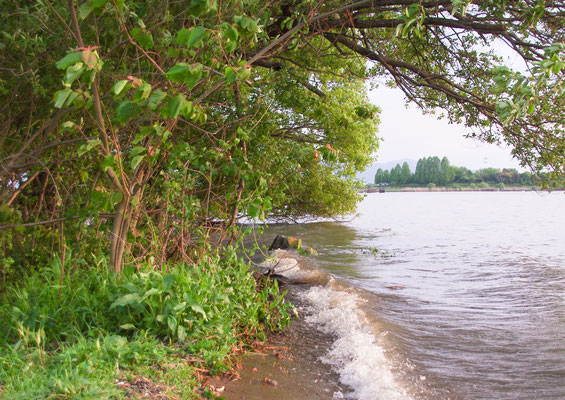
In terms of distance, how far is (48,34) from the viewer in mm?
4309

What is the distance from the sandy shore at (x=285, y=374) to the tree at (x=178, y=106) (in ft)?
4.94

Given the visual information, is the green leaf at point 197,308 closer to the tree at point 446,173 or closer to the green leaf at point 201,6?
the green leaf at point 201,6

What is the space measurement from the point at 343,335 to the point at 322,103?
14.3ft

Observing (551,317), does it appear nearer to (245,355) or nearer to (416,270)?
(416,270)

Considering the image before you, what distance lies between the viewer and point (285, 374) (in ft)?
14.1

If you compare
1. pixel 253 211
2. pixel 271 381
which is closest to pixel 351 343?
pixel 271 381

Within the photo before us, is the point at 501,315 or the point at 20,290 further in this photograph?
the point at 501,315

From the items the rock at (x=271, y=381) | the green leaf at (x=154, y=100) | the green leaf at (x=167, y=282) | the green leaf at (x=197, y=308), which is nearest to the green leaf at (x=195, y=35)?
the green leaf at (x=154, y=100)

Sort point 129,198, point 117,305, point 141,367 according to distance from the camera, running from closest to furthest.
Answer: point 141,367 < point 117,305 < point 129,198

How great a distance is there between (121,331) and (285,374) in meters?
1.65

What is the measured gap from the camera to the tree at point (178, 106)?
10.7ft

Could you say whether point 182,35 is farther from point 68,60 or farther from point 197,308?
point 197,308

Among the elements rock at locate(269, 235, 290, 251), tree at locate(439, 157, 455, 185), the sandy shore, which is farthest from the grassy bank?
tree at locate(439, 157, 455, 185)

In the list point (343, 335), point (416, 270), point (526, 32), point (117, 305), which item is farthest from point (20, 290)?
point (416, 270)
